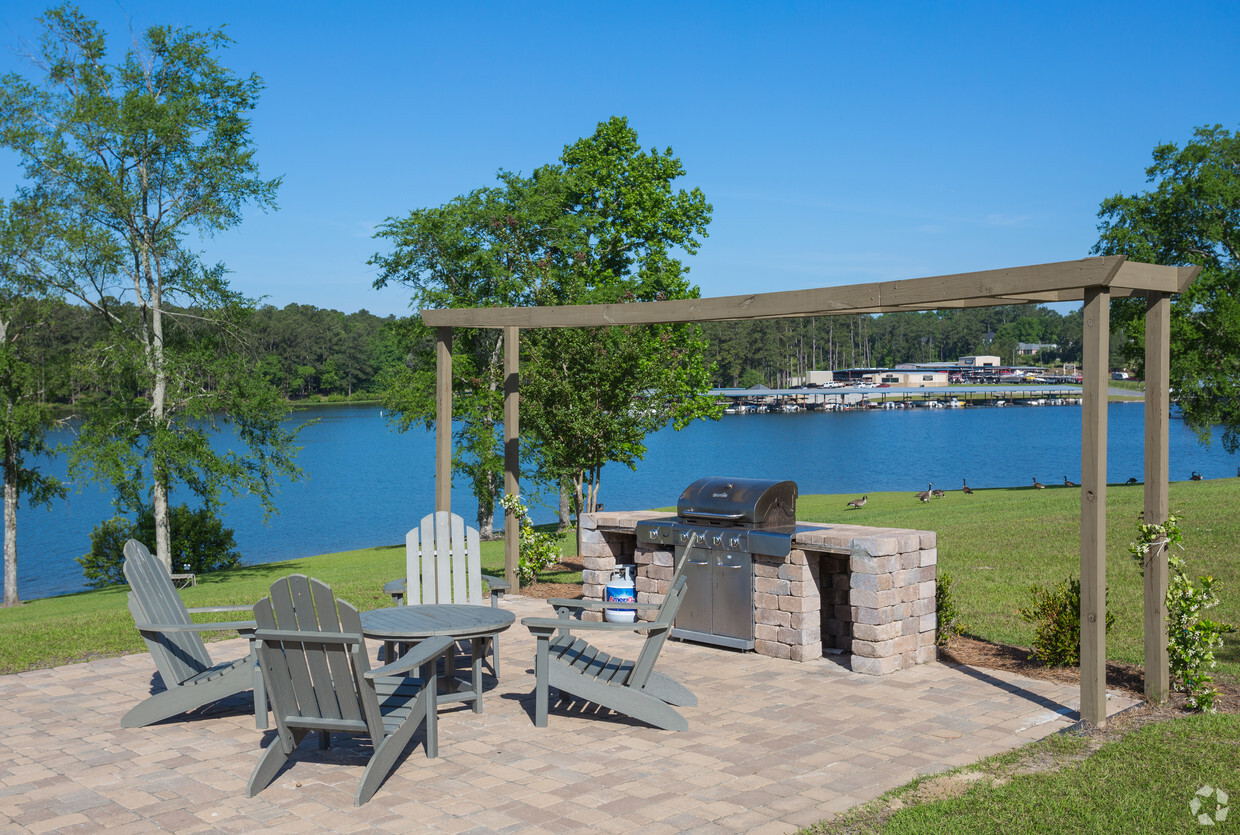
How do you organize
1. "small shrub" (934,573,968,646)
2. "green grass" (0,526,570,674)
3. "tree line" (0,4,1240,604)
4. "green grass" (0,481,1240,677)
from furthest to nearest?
"tree line" (0,4,1240,604) < "green grass" (0,481,1240,677) < "green grass" (0,526,570,674) < "small shrub" (934,573,968,646)

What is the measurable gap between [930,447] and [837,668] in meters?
50.1

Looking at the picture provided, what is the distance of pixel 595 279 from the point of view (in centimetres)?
2259

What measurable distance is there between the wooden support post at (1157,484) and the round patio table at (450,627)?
3.77 m

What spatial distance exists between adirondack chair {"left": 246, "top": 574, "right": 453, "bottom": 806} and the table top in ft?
2.34

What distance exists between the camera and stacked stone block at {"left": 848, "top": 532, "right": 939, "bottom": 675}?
21.7 ft

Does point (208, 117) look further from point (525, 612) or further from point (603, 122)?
point (525, 612)

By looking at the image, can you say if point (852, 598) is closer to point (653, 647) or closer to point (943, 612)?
point (943, 612)

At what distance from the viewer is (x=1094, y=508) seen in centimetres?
551

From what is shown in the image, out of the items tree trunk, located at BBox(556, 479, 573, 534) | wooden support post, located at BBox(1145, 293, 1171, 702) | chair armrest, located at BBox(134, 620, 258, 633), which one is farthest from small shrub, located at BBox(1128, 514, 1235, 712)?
tree trunk, located at BBox(556, 479, 573, 534)

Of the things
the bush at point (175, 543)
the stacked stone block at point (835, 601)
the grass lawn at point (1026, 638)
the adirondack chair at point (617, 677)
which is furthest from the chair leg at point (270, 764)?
the bush at point (175, 543)

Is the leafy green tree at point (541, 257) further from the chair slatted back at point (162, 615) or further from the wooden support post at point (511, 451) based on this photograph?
the chair slatted back at point (162, 615)

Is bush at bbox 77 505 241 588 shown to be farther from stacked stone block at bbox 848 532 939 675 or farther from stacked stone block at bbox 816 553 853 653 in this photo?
stacked stone block at bbox 848 532 939 675

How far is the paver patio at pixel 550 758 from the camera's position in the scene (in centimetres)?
421

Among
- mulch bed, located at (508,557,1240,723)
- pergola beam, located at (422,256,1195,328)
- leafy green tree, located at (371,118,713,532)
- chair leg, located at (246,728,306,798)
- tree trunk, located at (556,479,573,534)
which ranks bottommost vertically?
tree trunk, located at (556,479,573,534)
